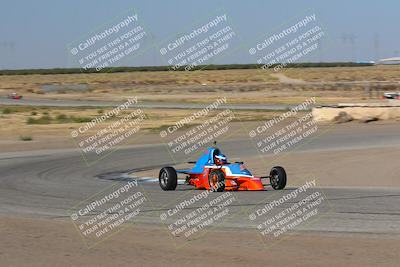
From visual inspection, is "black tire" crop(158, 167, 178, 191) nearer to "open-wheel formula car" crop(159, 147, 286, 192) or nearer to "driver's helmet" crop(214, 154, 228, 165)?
"open-wheel formula car" crop(159, 147, 286, 192)

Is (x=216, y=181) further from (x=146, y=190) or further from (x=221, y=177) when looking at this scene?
(x=146, y=190)

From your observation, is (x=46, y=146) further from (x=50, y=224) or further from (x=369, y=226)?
(x=369, y=226)

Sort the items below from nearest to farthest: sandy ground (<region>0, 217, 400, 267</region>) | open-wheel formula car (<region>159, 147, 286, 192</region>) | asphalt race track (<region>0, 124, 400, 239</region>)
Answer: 1. sandy ground (<region>0, 217, 400, 267</region>)
2. asphalt race track (<region>0, 124, 400, 239</region>)
3. open-wheel formula car (<region>159, 147, 286, 192</region>)

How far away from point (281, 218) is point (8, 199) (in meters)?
6.70

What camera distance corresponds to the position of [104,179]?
21641 millimetres

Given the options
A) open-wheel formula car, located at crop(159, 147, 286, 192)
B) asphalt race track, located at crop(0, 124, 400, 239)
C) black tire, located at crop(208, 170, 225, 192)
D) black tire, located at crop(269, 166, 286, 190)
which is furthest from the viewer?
black tire, located at crop(269, 166, 286, 190)

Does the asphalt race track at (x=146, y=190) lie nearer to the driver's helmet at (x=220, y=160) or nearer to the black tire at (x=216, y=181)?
the black tire at (x=216, y=181)

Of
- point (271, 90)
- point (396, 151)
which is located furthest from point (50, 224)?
point (271, 90)

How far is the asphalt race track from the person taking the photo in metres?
12.9

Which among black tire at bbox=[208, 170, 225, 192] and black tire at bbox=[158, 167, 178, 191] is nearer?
black tire at bbox=[208, 170, 225, 192]

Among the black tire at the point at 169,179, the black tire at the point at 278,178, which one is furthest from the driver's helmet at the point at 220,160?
the black tire at the point at 278,178

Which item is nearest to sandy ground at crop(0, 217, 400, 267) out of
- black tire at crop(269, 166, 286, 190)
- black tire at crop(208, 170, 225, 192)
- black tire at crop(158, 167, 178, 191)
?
black tire at crop(208, 170, 225, 192)

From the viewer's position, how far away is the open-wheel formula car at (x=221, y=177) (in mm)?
17062

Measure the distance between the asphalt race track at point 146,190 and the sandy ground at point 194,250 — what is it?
1015 millimetres
